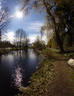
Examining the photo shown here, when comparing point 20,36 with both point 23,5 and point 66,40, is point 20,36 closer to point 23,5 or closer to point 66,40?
point 66,40

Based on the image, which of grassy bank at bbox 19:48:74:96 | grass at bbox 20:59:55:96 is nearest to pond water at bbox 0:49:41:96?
grassy bank at bbox 19:48:74:96

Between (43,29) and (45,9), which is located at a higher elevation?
(45,9)

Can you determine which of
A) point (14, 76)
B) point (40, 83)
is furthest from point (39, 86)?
point (14, 76)

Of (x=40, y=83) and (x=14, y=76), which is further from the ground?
(x=40, y=83)

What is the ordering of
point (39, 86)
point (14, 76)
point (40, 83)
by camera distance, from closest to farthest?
point (39, 86), point (40, 83), point (14, 76)

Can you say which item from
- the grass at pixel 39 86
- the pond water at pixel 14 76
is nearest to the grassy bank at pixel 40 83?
the grass at pixel 39 86

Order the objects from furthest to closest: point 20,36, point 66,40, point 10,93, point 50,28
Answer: point 20,36, point 66,40, point 50,28, point 10,93

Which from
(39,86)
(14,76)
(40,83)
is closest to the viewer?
(39,86)

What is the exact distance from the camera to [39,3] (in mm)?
11633

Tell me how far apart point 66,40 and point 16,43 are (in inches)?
1751

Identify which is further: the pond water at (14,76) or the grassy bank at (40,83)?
the pond water at (14,76)

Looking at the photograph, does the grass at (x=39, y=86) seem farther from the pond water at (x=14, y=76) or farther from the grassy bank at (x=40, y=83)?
the pond water at (x=14, y=76)

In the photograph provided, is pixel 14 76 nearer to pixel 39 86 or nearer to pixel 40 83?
pixel 40 83

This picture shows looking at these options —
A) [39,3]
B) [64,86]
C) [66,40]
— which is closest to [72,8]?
[39,3]
